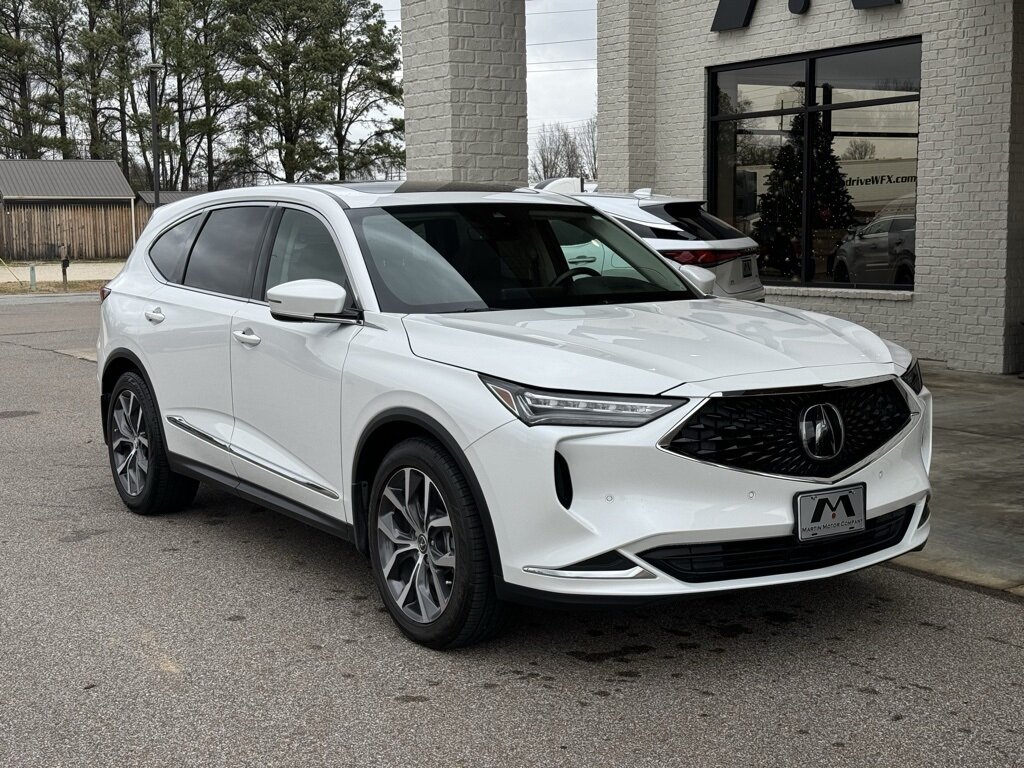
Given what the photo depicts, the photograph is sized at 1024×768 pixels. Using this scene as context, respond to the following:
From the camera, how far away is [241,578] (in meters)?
5.60

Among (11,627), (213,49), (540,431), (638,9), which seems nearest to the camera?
(540,431)

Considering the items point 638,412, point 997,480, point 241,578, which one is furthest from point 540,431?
point 997,480

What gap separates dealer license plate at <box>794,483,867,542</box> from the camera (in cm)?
415

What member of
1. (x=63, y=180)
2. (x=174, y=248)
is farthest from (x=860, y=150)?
(x=63, y=180)

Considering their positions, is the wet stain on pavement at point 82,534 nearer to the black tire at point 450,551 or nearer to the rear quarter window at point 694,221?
the black tire at point 450,551

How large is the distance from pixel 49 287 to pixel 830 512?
1199 inches

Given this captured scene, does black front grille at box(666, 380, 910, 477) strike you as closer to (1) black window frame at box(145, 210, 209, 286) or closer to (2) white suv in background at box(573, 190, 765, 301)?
(1) black window frame at box(145, 210, 209, 286)

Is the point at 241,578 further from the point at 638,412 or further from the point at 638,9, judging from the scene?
the point at 638,9

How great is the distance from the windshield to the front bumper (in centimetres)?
114

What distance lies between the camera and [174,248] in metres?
6.70

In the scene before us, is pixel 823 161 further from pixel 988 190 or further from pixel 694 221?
pixel 694 221

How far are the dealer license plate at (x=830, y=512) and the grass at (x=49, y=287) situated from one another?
27632 millimetres

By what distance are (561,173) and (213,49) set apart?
32946 millimetres

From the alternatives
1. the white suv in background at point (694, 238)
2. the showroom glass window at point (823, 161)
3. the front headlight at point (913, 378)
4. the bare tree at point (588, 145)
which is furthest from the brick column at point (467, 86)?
the bare tree at point (588, 145)
